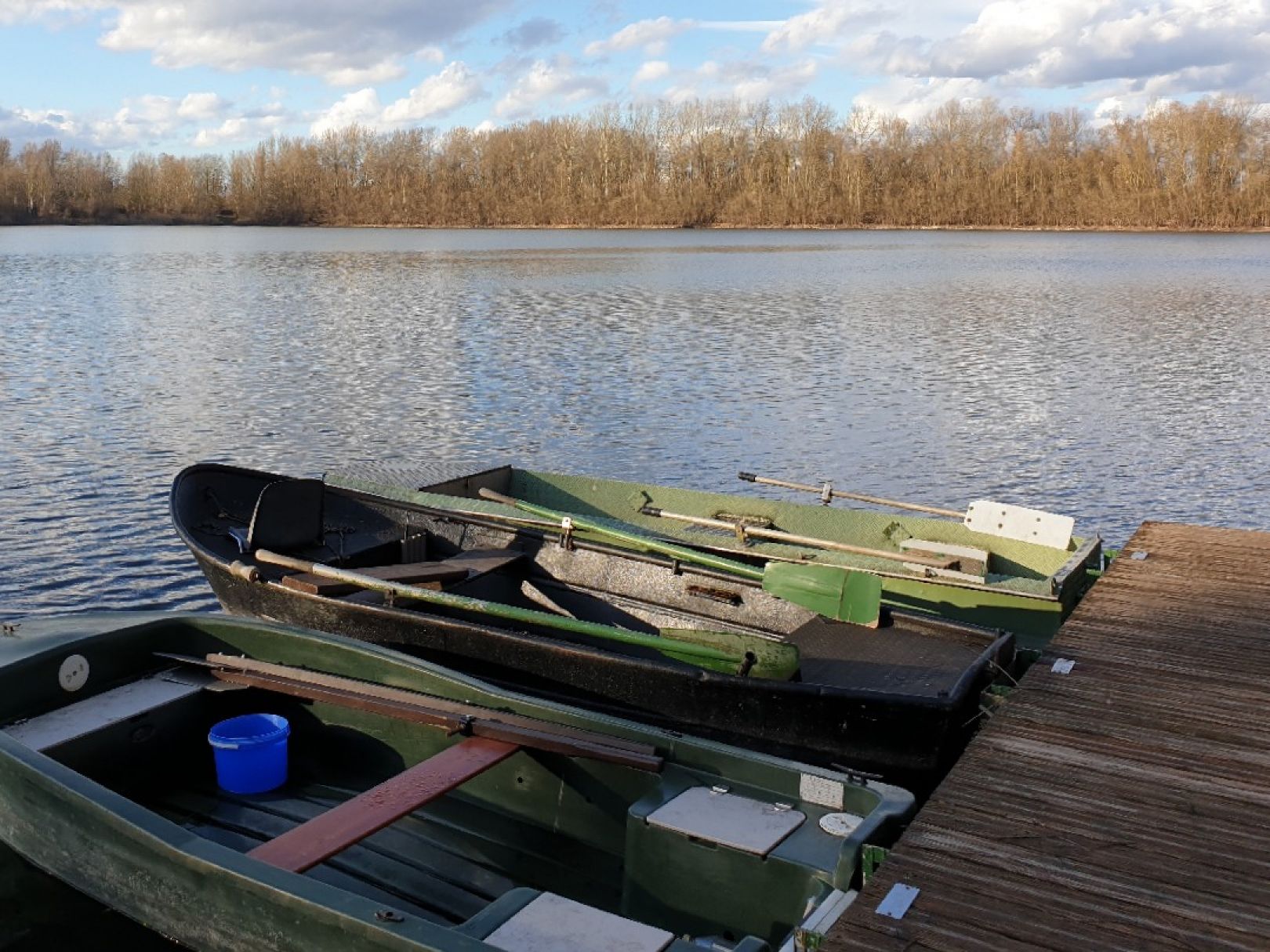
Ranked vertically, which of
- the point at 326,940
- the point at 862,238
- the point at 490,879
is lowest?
the point at 490,879

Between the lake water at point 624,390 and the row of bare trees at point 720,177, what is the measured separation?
1954 inches

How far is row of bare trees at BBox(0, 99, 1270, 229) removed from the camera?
92.3 metres

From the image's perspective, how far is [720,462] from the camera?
17797 millimetres

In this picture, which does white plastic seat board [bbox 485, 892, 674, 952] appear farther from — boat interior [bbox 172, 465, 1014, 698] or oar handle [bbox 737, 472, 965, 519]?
oar handle [bbox 737, 472, 965, 519]

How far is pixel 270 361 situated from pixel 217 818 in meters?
20.7

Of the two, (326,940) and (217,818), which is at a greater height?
(326,940)

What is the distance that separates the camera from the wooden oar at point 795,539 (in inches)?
368

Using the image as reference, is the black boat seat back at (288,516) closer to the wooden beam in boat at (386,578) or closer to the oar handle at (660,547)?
the wooden beam in boat at (386,578)

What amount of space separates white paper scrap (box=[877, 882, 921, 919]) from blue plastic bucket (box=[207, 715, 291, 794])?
11.7ft

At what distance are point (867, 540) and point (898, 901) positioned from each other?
6.18 metres

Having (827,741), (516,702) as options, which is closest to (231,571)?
(516,702)

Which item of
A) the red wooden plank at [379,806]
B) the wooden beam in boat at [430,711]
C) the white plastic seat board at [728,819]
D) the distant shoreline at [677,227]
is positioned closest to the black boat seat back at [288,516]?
the wooden beam in boat at [430,711]

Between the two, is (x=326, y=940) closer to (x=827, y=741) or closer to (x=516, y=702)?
(x=516, y=702)

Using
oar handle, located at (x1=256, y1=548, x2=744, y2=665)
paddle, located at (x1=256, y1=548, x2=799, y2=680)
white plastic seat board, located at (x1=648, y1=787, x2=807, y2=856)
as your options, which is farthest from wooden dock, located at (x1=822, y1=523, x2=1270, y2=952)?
oar handle, located at (x1=256, y1=548, x2=744, y2=665)
